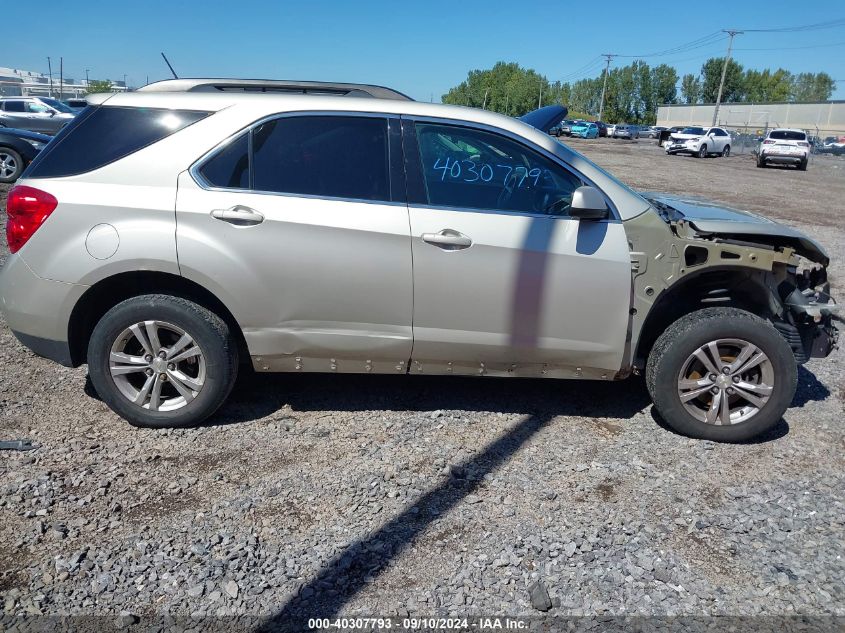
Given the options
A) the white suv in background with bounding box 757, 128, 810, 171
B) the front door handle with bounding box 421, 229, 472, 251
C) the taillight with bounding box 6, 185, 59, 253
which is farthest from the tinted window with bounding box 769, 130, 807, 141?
the taillight with bounding box 6, 185, 59, 253

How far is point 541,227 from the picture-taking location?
12.6ft

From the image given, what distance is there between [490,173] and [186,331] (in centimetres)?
192

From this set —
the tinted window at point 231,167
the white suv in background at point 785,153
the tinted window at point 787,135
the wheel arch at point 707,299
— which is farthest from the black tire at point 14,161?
the tinted window at point 787,135

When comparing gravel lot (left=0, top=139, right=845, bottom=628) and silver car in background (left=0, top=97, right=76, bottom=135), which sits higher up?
silver car in background (left=0, top=97, right=76, bottom=135)

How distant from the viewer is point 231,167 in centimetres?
381

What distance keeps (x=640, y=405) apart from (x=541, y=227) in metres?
1.56

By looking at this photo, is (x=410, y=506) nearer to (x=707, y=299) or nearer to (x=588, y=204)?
(x=588, y=204)

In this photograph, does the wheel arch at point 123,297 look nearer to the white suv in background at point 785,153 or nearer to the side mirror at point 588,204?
the side mirror at point 588,204

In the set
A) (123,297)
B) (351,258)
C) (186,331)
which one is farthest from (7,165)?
(351,258)

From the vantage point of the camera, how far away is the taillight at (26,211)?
147 inches

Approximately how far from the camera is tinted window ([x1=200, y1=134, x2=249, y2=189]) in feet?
12.4

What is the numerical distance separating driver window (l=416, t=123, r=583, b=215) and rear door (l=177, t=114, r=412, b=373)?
0.72ft

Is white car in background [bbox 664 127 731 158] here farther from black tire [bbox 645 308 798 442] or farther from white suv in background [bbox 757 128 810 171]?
black tire [bbox 645 308 798 442]

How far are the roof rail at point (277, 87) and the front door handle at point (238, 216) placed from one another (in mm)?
904
